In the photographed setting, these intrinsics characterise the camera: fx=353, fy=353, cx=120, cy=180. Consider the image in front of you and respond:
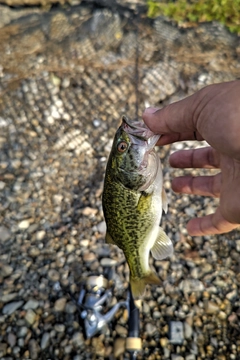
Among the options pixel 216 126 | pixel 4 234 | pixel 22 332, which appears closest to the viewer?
pixel 216 126

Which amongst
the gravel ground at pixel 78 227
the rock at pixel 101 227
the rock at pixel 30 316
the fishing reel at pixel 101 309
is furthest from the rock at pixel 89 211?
the rock at pixel 30 316

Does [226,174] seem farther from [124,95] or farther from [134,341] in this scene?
[124,95]

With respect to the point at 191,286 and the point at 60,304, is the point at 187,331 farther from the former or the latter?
the point at 60,304

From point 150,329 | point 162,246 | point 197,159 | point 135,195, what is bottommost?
point 150,329

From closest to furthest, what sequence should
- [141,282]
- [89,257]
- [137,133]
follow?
[137,133], [141,282], [89,257]

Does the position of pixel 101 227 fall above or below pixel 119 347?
above

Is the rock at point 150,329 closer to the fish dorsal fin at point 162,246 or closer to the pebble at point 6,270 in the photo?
the fish dorsal fin at point 162,246

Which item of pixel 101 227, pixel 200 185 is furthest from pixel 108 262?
pixel 200 185
